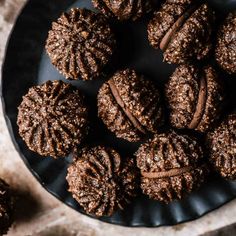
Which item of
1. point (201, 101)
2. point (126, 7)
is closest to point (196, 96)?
point (201, 101)

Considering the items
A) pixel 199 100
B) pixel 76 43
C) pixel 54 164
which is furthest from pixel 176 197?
pixel 76 43

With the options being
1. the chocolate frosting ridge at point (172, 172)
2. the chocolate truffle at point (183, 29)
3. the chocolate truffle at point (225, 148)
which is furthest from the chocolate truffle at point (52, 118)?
the chocolate truffle at point (225, 148)

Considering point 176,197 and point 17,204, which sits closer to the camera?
point 176,197

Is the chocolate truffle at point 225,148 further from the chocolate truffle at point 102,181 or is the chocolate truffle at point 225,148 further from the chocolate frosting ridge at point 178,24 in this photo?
the chocolate frosting ridge at point 178,24

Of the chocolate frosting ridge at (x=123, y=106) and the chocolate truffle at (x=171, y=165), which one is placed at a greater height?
the chocolate frosting ridge at (x=123, y=106)

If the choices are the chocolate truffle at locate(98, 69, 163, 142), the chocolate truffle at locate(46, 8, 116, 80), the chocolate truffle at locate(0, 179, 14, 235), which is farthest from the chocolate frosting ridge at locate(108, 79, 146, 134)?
the chocolate truffle at locate(0, 179, 14, 235)

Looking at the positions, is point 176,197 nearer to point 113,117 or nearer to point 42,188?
point 113,117

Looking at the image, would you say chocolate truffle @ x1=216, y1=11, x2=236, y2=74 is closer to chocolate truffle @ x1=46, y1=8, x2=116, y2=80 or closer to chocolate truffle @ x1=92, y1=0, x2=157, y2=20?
chocolate truffle @ x1=92, y1=0, x2=157, y2=20
